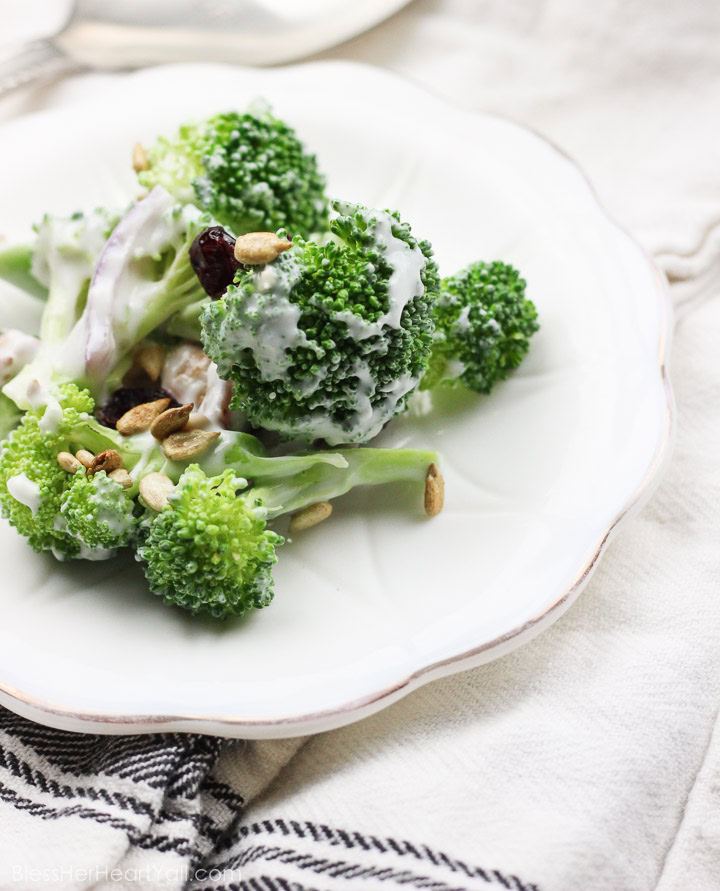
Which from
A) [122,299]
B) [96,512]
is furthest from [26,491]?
[122,299]

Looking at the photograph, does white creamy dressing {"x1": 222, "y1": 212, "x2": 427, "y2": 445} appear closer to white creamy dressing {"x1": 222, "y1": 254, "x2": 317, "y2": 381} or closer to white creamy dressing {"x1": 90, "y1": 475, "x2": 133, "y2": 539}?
white creamy dressing {"x1": 222, "y1": 254, "x2": 317, "y2": 381}

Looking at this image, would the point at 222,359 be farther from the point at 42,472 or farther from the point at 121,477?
the point at 42,472

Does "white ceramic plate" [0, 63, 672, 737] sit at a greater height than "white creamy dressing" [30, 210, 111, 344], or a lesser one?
lesser

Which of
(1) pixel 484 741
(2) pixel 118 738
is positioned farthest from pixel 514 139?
(2) pixel 118 738

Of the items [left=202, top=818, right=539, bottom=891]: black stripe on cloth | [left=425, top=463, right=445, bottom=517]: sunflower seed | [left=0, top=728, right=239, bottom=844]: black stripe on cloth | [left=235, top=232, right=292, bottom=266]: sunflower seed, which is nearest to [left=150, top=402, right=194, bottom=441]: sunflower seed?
[left=235, top=232, right=292, bottom=266]: sunflower seed

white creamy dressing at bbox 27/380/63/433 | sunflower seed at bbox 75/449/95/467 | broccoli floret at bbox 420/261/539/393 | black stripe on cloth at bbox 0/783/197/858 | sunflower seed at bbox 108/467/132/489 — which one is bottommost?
black stripe on cloth at bbox 0/783/197/858

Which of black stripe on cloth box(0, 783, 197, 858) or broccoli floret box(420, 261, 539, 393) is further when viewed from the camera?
broccoli floret box(420, 261, 539, 393)

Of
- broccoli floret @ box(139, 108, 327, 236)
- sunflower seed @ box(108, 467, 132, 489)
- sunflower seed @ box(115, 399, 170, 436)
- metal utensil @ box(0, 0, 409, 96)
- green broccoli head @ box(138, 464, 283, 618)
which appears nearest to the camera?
green broccoli head @ box(138, 464, 283, 618)

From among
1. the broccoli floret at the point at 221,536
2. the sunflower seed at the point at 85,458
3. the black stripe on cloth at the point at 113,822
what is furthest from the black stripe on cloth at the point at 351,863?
the sunflower seed at the point at 85,458
